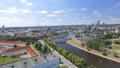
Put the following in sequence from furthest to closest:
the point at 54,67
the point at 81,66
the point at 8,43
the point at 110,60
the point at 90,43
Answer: the point at 8,43, the point at 90,43, the point at 110,60, the point at 81,66, the point at 54,67

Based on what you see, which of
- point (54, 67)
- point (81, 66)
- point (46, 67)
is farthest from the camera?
point (81, 66)

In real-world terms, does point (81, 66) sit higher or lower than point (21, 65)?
lower

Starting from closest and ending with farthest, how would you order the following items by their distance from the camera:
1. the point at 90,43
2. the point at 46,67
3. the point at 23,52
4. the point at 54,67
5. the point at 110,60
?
the point at 46,67 → the point at 54,67 → the point at 110,60 → the point at 23,52 → the point at 90,43

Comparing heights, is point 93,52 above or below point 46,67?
below

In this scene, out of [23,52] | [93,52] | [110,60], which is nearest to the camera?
[110,60]

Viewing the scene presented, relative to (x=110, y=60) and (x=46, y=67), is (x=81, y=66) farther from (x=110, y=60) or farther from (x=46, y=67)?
(x=110, y=60)

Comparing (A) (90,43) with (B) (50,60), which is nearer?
(B) (50,60)

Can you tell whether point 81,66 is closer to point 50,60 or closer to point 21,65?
point 50,60

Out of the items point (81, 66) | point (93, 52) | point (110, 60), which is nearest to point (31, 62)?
point (81, 66)

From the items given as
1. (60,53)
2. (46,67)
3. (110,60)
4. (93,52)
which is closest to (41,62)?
(46,67)
